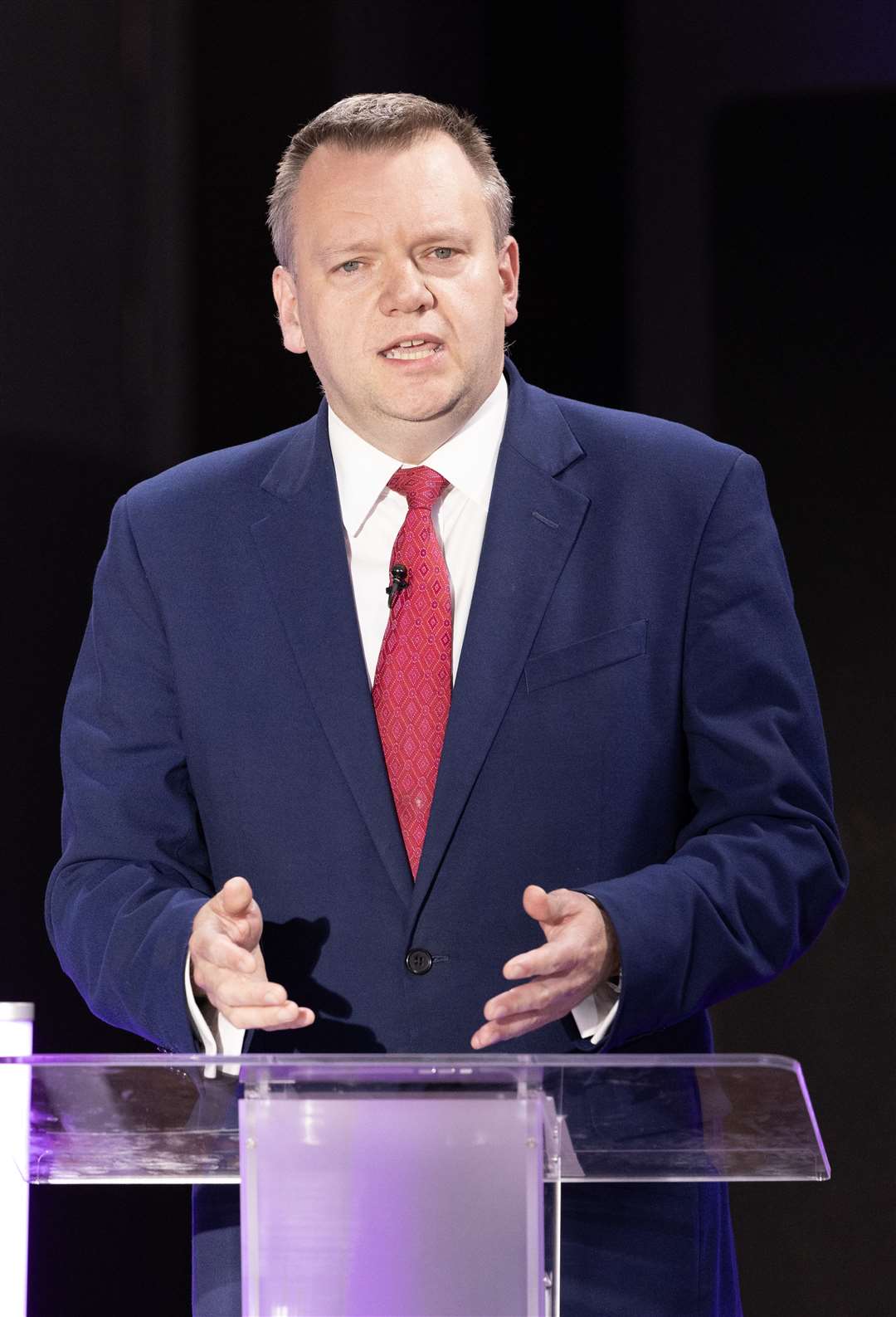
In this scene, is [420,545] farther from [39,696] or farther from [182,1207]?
[182,1207]

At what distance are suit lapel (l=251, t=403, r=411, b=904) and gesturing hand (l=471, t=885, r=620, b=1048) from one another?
0.36m

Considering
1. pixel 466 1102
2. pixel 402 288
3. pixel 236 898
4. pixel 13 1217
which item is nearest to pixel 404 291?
pixel 402 288

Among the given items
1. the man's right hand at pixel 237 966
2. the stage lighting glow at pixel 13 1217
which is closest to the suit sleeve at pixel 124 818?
the man's right hand at pixel 237 966

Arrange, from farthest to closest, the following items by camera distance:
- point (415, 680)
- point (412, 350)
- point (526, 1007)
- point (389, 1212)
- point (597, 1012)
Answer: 1. point (412, 350)
2. point (415, 680)
3. point (597, 1012)
4. point (526, 1007)
5. point (389, 1212)

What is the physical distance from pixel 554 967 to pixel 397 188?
1028 millimetres

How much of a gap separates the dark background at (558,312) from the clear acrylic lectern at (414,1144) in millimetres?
1559

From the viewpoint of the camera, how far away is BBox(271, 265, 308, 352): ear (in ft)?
7.38

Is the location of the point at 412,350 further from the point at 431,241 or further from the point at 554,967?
the point at 554,967

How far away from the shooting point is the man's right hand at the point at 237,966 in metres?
1.42

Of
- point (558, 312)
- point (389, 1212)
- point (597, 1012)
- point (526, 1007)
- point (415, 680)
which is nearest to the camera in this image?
point (389, 1212)

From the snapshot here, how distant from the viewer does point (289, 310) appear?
2260mm

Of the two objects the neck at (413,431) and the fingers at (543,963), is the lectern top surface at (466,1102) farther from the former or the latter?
the neck at (413,431)

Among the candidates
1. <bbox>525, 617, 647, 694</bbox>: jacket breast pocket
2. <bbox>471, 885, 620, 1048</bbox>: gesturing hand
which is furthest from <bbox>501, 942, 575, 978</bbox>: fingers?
<bbox>525, 617, 647, 694</bbox>: jacket breast pocket

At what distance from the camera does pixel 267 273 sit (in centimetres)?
294
